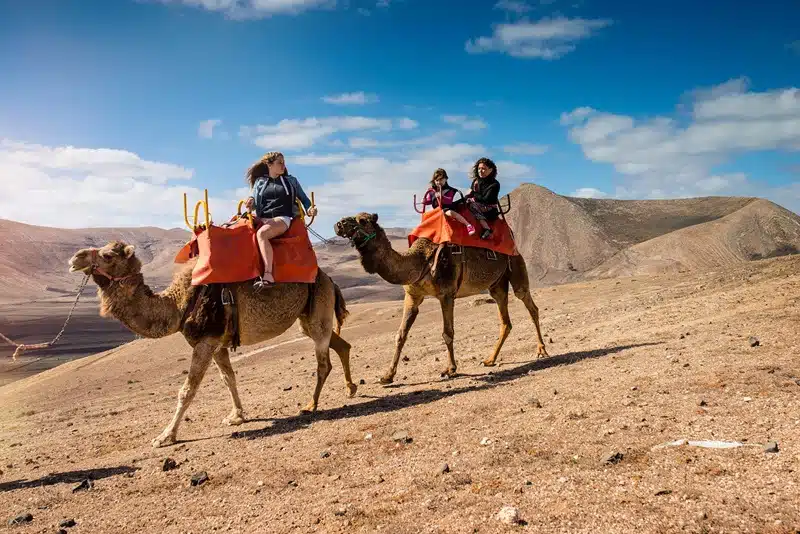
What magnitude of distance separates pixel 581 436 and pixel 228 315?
451cm

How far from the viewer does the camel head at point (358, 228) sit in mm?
8148

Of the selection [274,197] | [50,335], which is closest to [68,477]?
[274,197]

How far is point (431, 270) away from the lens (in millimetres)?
9195

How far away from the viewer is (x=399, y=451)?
560 centimetres

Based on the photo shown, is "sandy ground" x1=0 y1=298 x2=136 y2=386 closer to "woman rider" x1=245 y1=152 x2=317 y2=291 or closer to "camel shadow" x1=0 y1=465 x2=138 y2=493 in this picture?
"camel shadow" x1=0 y1=465 x2=138 y2=493

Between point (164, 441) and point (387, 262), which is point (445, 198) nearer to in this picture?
point (387, 262)

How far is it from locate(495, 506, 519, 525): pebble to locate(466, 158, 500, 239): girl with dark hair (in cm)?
655

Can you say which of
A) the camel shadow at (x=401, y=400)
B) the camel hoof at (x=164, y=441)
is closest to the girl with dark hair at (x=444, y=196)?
the camel shadow at (x=401, y=400)

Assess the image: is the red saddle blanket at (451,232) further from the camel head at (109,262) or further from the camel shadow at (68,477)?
the camel shadow at (68,477)

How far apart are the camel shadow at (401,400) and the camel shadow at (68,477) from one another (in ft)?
4.51

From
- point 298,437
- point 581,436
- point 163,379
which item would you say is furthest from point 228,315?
point 163,379

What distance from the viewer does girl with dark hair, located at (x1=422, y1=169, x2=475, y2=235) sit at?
31.3 ft

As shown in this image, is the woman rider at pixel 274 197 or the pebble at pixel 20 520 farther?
the woman rider at pixel 274 197

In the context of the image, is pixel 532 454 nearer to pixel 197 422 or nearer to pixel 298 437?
pixel 298 437
